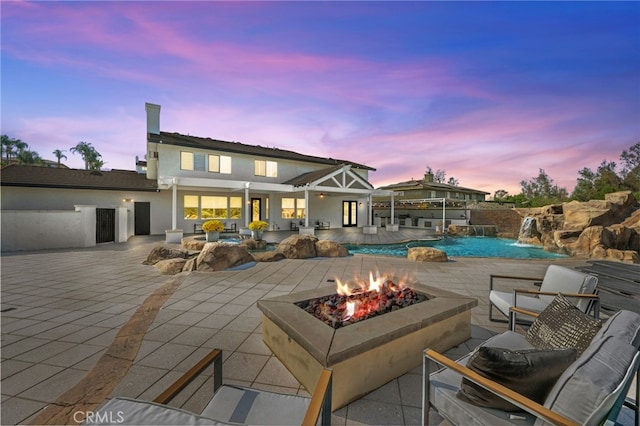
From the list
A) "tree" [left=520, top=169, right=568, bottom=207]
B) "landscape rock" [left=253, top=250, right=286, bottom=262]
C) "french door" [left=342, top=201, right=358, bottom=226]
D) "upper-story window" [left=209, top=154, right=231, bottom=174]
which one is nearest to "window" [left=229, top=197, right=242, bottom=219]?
"upper-story window" [left=209, top=154, right=231, bottom=174]

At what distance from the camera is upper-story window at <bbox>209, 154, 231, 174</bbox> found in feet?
49.5

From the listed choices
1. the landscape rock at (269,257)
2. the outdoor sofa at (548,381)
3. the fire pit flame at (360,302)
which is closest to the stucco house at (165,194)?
the landscape rock at (269,257)

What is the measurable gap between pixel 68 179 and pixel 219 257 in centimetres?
1379

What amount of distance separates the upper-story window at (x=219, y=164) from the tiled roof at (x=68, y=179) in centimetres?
353

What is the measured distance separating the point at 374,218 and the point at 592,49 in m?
17.5

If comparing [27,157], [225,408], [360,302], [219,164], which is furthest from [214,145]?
[27,157]

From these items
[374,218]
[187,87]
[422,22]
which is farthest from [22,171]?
[374,218]

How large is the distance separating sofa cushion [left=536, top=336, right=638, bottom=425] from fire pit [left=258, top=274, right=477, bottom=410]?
122cm

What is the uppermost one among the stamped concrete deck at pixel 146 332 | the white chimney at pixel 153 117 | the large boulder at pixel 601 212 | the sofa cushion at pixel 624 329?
the white chimney at pixel 153 117

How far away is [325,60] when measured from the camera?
364 inches

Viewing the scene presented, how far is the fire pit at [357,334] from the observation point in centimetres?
211

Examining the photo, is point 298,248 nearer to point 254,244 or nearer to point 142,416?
point 254,244

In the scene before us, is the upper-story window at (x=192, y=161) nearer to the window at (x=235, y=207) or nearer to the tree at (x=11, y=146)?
the window at (x=235, y=207)

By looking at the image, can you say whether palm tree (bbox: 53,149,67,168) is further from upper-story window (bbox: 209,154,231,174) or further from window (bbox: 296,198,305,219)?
window (bbox: 296,198,305,219)
